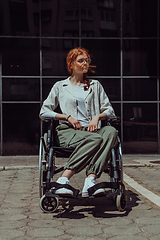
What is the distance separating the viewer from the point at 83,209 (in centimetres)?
421

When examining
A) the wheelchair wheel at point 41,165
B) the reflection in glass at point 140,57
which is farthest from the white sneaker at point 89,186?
the reflection in glass at point 140,57

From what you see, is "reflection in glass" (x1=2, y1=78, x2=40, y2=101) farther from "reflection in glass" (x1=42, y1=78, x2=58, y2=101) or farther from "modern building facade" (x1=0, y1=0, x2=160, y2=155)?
"reflection in glass" (x1=42, y1=78, x2=58, y2=101)

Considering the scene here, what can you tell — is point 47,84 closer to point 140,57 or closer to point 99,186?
point 140,57

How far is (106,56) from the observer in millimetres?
12484

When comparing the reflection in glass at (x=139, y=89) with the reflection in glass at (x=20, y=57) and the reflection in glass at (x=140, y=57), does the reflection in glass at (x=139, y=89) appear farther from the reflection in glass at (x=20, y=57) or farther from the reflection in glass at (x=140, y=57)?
the reflection in glass at (x=20, y=57)

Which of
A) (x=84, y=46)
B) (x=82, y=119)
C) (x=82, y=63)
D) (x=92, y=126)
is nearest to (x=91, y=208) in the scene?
(x=92, y=126)

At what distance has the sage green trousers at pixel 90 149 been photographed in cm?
401

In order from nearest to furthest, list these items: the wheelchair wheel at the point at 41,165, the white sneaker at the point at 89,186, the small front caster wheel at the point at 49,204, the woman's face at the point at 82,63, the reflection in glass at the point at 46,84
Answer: the white sneaker at the point at 89,186 → the small front caster wheel at the point at 49,204 → the wheelchair wheel at the point at 41,165 → the woman's face at the point at 82,63 → the reflection in glass at the point at 46,84

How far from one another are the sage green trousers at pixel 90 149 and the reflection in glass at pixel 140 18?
8975mm

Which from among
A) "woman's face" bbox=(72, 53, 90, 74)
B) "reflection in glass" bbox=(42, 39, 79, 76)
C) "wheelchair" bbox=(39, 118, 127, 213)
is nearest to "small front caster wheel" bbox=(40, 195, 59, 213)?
"wheelchair" bbox=(39, 118, 127, 213)

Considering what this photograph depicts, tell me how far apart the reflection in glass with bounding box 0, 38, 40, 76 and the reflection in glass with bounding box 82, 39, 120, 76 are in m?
1.71

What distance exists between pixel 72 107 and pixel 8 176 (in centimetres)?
318

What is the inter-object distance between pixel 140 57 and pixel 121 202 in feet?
29.9

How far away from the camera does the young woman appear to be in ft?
13.2
